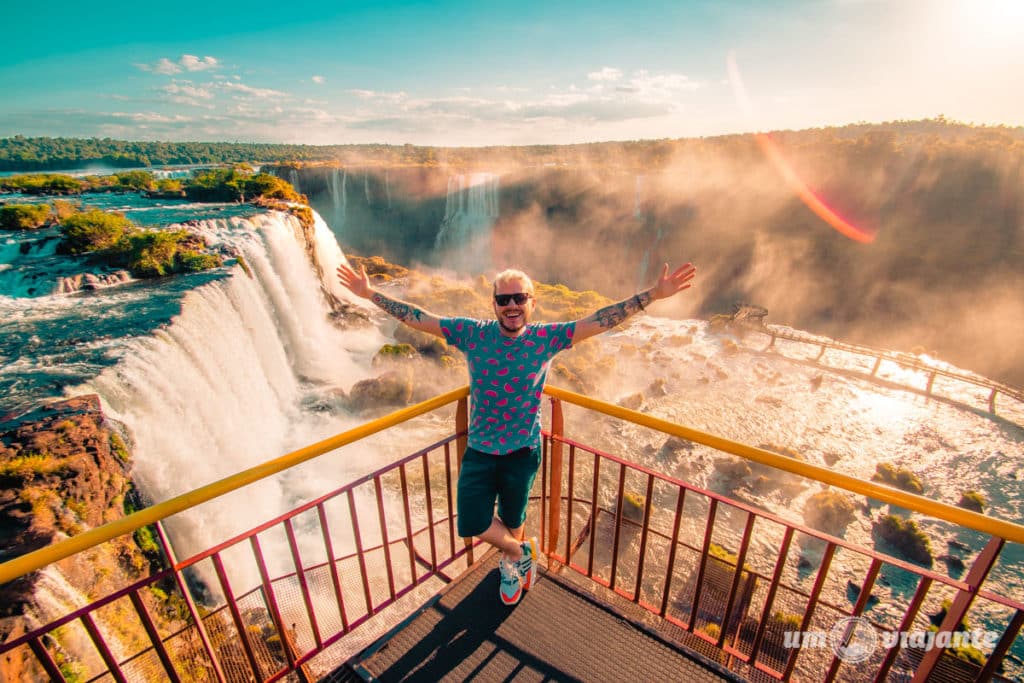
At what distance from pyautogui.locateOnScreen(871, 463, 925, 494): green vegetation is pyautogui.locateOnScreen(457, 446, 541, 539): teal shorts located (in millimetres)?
13430

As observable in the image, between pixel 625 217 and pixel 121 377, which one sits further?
pixel 625 217

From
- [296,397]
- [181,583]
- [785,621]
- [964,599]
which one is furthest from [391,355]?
A: [964,599]

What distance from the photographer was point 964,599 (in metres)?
2.12

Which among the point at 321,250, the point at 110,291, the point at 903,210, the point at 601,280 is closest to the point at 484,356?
the point at 110,291

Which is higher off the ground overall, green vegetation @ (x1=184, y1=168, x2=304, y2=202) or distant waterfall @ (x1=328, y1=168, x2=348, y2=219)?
green vegetation @ (x1=184, y1=168, x2=304, y2=202)

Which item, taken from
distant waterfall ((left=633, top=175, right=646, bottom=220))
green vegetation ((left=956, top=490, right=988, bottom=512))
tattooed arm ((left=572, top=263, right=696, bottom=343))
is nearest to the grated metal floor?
tattooed arm ((left=572, top=263, right=696, bottom=343))

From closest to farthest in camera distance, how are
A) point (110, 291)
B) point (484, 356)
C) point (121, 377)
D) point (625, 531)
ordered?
1. point (484, 356)
2. point (121, 377)
3. point (625, 531)
4. point (110, 291)

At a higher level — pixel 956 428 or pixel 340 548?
pixel 340 548

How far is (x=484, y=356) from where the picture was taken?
9.22 ft

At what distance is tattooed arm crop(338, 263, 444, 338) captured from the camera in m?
3.02

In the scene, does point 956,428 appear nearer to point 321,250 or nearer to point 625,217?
point 321,250

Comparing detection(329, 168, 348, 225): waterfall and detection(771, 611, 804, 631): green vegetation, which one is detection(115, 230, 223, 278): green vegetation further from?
detection(329, 168, 348, 225): waterfall

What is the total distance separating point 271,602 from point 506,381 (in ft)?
6.50

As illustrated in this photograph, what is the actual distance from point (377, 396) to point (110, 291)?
7.42 metres
